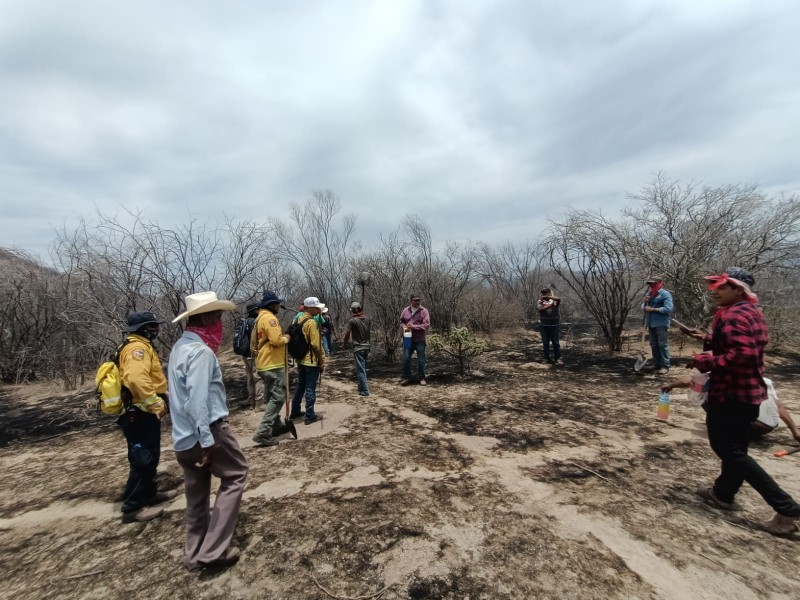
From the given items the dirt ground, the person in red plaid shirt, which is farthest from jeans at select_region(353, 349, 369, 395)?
the person in red plaid shirt

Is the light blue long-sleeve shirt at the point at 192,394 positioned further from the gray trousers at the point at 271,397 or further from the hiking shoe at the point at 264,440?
the hiking shoe at the point at 264,440

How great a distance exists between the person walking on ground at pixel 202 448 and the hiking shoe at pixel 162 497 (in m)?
1.08

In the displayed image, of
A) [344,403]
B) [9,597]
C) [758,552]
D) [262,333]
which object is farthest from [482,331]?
[9,597]

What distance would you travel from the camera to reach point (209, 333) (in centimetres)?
261

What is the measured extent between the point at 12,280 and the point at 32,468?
839 centimetres

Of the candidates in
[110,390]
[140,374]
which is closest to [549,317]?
[140,374]

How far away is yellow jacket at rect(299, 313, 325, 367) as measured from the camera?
16.6ft

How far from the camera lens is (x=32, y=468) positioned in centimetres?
452

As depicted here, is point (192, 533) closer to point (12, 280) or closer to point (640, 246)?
point (640, 246)

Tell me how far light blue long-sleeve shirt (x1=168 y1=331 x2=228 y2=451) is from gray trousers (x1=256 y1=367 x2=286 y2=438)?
2127 mm

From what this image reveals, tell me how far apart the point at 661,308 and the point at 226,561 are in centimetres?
739

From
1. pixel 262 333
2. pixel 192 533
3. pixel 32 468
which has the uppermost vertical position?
pixel 262 333

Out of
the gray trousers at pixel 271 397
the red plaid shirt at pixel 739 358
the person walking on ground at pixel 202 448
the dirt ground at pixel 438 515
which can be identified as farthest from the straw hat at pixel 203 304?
the red plaid shirt at pixel 739 358

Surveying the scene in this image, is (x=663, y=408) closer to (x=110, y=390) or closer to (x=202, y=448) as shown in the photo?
(x=202, y=448)
